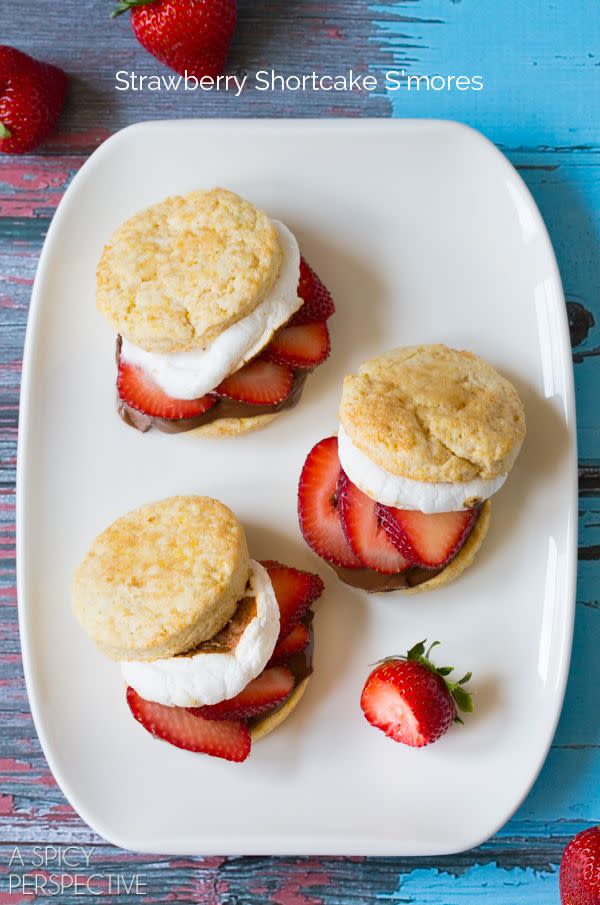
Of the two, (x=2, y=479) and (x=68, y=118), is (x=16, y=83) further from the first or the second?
(x=2, y=479)

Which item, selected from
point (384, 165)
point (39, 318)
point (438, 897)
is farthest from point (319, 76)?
point (438, 897)

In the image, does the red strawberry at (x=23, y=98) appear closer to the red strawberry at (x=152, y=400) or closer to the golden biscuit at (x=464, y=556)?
the red strawberry at (x=152, y=400)

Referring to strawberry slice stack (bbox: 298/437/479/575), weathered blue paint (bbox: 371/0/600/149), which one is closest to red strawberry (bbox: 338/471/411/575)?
strawberry slice stack (bbox: 298/437/479/575)

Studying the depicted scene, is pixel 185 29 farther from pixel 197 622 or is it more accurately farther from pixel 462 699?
pixel 462 699

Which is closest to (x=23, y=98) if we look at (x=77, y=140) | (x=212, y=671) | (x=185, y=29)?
(x=77, y=140)

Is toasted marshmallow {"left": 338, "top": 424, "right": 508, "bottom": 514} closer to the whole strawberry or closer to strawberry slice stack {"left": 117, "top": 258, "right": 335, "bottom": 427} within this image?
strawberry slice stack {"left": 117, "top": 258, "right": 335, "bottom": 427}

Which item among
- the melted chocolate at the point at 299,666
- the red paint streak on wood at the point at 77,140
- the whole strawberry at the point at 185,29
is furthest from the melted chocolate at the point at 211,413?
the whole strawberry at the point at 185,29
